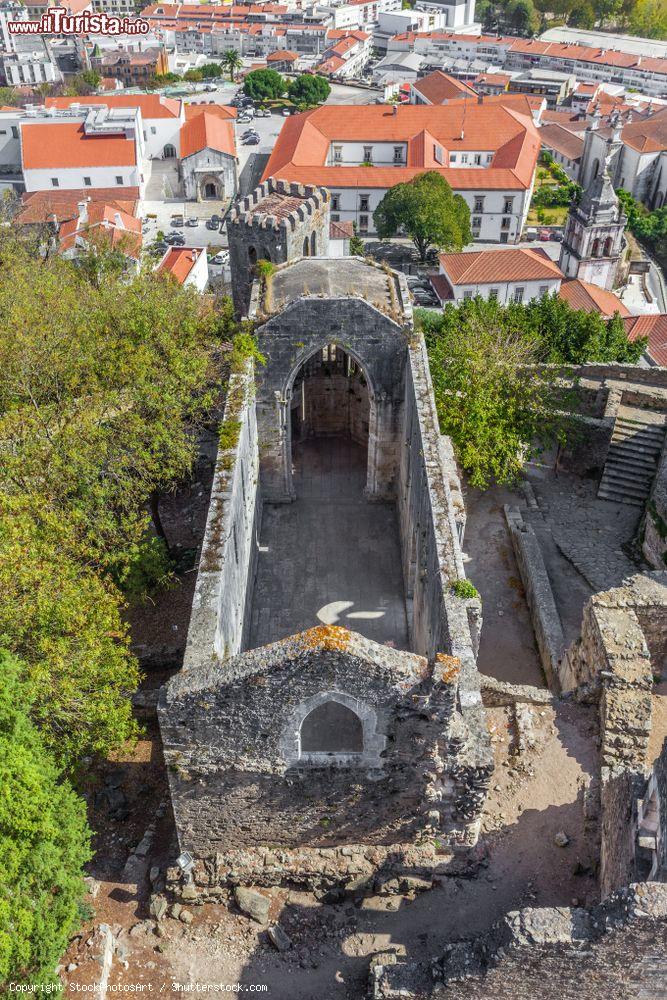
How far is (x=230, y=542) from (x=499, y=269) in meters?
43.6

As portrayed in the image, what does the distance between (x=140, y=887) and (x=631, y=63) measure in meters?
141

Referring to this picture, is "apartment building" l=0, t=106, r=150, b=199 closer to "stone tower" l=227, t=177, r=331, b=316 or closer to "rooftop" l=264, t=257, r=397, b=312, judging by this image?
"stone tower" l=227, t=177, r=331, b=316

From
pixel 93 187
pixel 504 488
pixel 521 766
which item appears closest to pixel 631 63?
pixel 93 187

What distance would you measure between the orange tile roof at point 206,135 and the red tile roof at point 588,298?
42.7m

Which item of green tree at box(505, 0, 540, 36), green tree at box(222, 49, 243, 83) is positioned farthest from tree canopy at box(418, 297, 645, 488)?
green tree at box(505, 0, 540, 36)

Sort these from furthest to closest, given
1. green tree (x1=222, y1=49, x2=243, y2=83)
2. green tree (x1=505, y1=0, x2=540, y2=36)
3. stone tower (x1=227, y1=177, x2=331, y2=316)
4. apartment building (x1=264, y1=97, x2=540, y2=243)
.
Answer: green tree (x1=505, y1=0, x2=540, y2=36), green tree (x1=222, y1=49, x2=243, y2=83), apartment building (x1=264, y1=97, x2=540, y2=243), stone tower (x1=227, y1=177, x2=331, y2=316)

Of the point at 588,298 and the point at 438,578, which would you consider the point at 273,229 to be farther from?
the point at 588,298

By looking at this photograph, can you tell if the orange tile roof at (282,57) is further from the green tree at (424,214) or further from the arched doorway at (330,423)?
the arched doorway at (330,423)

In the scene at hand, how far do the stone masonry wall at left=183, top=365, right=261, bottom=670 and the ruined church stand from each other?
0.05m

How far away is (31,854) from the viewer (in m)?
11.9

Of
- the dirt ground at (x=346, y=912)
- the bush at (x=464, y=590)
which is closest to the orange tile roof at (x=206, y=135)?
the bush at (x=464, y=590)

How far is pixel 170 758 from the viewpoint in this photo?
1227 cm

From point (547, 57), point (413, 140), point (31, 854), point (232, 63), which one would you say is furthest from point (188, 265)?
point (547, 57)

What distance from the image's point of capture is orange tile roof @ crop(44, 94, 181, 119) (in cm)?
8781
